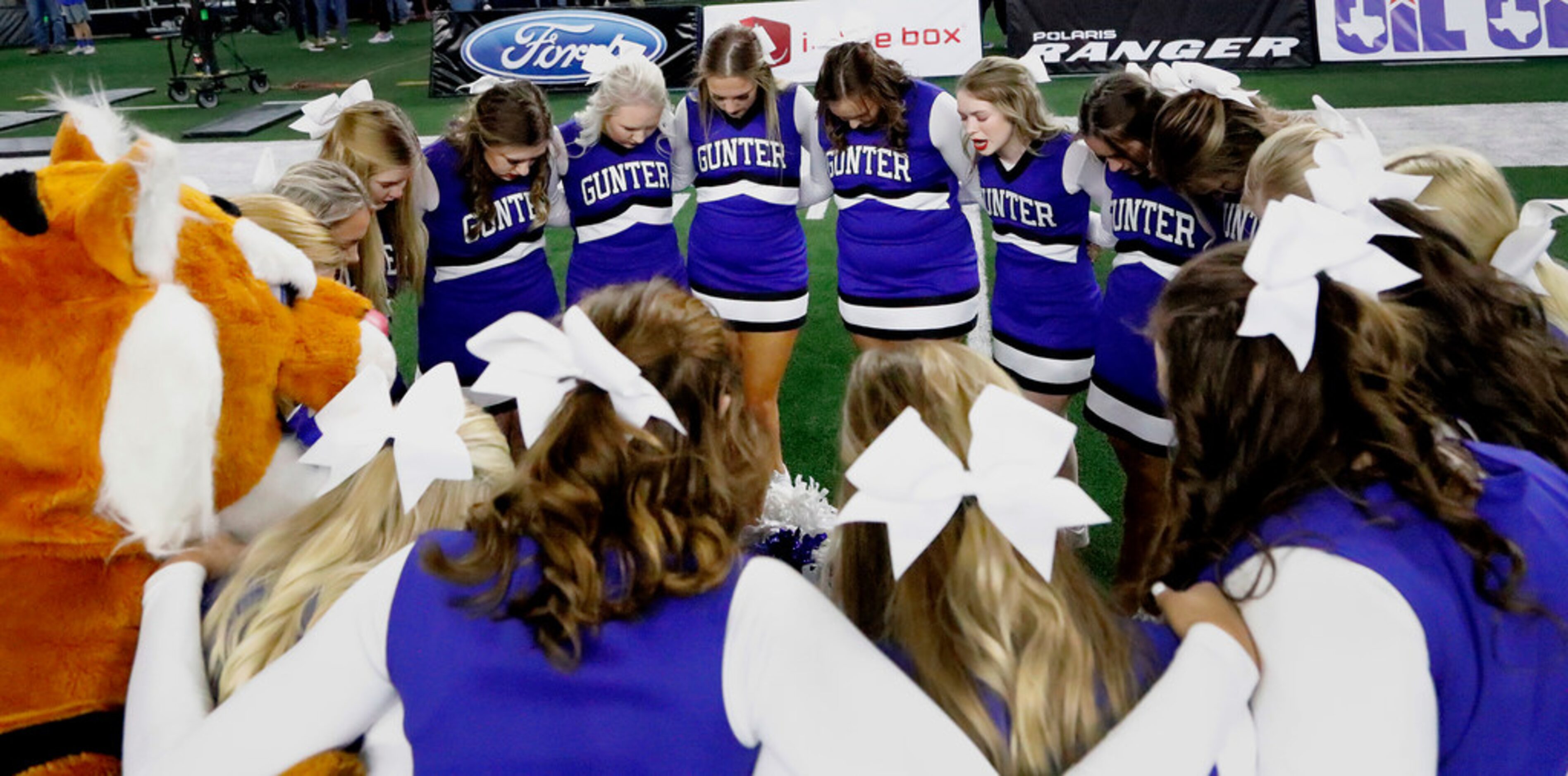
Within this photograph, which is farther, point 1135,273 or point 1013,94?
point 1013,94

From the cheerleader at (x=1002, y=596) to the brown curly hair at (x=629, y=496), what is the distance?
15 cm

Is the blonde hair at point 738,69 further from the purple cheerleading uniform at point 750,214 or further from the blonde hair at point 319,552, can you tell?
the blonde hair at point 319,552

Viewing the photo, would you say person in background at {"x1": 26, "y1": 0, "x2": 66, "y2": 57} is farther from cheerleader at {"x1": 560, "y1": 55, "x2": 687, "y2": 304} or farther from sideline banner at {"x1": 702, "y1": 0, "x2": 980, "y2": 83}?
cheerleader at {"x1": 560, "y1": 55, "x2": 687, "y2": 304}

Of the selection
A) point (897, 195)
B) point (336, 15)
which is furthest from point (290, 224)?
point (336, 15)

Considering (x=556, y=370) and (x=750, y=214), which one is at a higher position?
(x=556, y=370)

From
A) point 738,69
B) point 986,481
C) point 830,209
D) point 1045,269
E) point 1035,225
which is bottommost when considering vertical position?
point 830,209

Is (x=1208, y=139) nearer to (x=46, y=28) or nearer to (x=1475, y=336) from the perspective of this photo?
(x=1475, y=336)

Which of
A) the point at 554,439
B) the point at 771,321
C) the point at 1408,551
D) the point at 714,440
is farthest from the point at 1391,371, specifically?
the point at 771,321

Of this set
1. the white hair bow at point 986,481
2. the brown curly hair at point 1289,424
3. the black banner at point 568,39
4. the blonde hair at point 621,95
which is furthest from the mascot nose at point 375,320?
the black banner at point 568,39

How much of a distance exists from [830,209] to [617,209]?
11.9ft

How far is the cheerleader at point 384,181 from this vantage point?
2934 mm

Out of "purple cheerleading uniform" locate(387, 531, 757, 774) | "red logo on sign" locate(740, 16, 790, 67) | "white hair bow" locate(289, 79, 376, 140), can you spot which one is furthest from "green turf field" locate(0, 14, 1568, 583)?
"purple cheerleading uniform" locate(387, 531, 757, 774)

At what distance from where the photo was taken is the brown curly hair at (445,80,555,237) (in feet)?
10.3

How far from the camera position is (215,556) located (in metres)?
1.51
